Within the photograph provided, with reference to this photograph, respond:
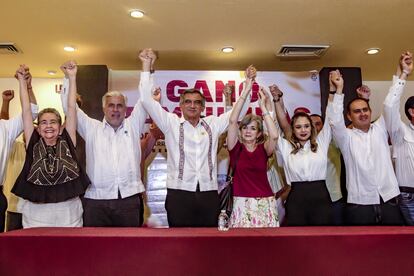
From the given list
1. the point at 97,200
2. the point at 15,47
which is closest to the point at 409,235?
the point at 97,200

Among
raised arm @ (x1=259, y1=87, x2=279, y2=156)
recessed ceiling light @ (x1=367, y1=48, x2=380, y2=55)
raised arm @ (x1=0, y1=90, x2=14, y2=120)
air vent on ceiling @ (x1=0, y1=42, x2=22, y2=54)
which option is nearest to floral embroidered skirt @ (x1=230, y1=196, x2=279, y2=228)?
raised arm @ (x1=259, y1=87, x2=279, y2=156)

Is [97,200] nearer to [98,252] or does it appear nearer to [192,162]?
[192,162]

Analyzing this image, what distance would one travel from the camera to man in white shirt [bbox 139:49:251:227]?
2.40 m

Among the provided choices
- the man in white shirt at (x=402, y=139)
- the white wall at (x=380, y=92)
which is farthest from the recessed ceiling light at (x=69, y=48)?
the white wall at (x=380, y=92)

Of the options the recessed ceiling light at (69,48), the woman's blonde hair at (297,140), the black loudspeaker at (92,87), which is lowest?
the woman's blonde hair at (297,140)

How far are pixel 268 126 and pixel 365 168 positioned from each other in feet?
2.24

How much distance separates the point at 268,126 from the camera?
100 inches

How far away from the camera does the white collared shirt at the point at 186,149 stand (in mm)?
2432

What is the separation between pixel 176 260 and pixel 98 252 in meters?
0.29

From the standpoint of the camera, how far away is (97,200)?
95.6 inches

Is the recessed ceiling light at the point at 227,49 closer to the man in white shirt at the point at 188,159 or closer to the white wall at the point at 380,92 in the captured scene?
the man in white shirt at the point at 188,159

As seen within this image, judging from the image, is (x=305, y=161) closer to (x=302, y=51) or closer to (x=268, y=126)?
(x=268, y=126)
